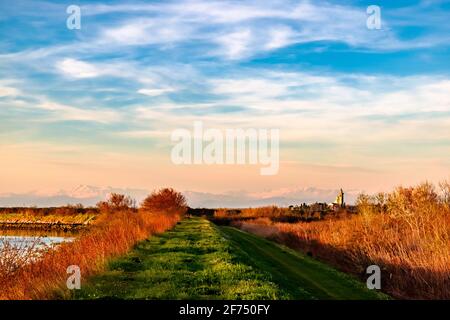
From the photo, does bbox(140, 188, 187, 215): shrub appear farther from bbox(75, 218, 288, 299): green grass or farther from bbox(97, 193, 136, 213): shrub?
bbox(75, 218, 288, 299): green grass

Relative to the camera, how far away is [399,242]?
26312mm

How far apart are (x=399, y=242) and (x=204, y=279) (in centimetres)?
1336

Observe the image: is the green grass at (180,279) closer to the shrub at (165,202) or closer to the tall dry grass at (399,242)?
the tall dry grass at (399,242)

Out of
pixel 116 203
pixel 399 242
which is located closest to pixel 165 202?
pixel 116 203

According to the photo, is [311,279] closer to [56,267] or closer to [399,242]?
[399,242]

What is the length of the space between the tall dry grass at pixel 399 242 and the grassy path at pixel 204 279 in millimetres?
2090

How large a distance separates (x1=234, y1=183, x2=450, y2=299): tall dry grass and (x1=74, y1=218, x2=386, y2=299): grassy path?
2090mm

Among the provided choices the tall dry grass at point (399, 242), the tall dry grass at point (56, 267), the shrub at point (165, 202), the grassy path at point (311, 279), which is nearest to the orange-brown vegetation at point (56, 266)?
the tall dry grass at point (56, 267)

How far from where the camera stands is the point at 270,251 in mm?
34156

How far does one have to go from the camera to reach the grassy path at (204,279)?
14414mm

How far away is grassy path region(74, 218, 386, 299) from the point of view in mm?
14414
